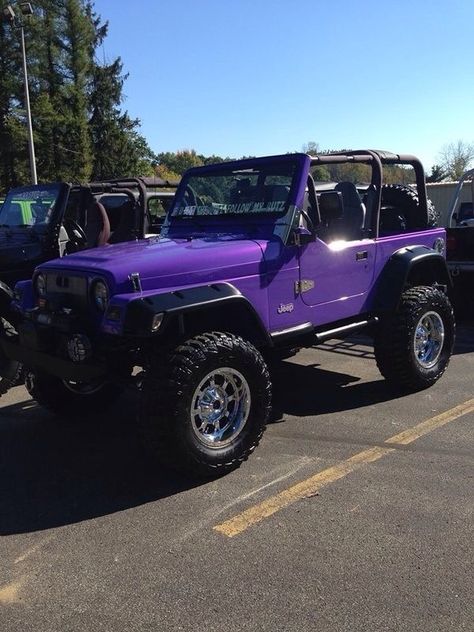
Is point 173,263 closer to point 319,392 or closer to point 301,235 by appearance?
point 301,235

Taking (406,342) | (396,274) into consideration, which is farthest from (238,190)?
(406,342)

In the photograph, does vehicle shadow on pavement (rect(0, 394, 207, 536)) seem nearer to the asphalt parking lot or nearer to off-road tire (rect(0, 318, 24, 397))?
the asphalt parking lot

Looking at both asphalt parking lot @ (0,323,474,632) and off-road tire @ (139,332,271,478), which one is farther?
off-road tire @ (139,332,271,478)

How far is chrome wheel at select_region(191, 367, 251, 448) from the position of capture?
3.90 m

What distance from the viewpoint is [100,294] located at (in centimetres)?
391

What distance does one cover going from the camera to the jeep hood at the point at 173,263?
12.7 feet

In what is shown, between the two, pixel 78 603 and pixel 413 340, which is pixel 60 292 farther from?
pixel 413 340

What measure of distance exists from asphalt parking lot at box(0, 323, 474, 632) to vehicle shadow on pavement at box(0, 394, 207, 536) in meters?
0.01

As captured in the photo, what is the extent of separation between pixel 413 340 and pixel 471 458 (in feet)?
4.78

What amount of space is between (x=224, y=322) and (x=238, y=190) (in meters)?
1.36

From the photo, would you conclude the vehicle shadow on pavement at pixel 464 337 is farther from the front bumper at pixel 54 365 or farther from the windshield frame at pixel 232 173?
the front bumper at pixel 54 365

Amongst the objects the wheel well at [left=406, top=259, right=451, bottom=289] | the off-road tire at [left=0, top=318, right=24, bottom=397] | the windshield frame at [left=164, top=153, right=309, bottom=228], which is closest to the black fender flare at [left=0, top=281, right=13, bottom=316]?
the off-road tire at [left=0, top=318, right=24, bottom=397]

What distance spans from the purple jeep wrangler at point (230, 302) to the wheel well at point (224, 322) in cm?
1

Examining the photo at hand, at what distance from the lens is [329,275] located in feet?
16.1
